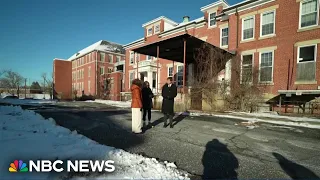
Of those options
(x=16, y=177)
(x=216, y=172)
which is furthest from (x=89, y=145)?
(x=216, y=172)

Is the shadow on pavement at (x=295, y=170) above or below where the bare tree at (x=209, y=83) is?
below

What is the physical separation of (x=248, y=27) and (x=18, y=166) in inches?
740

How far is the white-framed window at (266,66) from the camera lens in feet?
47.7

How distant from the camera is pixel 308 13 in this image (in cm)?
1337

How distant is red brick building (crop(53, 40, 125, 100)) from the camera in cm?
3822

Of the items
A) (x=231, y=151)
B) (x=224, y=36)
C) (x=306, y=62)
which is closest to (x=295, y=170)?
(x=231, y=151)

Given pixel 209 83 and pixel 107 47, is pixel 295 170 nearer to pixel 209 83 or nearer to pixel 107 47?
pixel 209 83

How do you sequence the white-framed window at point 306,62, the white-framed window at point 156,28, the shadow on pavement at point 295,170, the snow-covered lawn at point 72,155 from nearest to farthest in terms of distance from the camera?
the snow-covered lawn at point 72,155
the shadow on pavement at point 295,170
the white-framed window at point 306,62
the white-framed window at point 156,28

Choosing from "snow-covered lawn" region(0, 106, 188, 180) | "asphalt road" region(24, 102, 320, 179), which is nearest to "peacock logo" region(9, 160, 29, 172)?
"snow-covered lawn" region(0, 106, 188, 180)

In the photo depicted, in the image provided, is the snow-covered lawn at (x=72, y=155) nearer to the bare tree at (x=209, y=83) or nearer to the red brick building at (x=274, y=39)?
the bare tree at (x=209, y=83)

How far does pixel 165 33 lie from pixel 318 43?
1672 centimetres

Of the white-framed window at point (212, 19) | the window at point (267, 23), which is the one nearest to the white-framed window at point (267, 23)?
the window at point (267, 23)

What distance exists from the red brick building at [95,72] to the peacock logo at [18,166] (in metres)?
32.3

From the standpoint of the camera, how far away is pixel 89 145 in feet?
13.4
